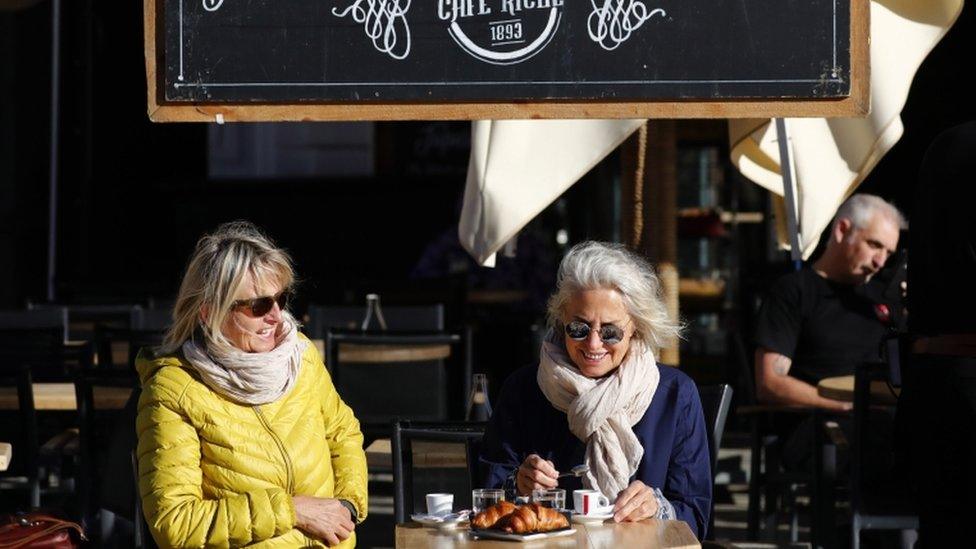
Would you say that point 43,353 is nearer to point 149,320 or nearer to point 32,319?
point 32,319

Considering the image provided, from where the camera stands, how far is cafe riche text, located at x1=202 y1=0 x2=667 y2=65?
3.39 metres

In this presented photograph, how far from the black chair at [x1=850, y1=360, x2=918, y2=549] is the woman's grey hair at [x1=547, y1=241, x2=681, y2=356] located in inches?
54.1

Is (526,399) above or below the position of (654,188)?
below

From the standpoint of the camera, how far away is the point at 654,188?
19.2 feet

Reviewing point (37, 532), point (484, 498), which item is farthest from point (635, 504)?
point (37, 532)

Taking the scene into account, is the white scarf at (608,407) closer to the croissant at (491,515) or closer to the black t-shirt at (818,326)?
the croissant at (491,515)

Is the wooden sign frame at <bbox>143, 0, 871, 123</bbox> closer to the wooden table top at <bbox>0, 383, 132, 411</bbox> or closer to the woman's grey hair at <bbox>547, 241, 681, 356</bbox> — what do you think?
the woman's grey hair at <bbox>547, 241, 681, 356</bbox>

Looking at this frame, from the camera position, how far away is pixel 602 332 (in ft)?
13.3

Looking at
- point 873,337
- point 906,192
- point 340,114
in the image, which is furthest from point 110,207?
point 340,114

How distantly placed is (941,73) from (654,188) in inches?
170

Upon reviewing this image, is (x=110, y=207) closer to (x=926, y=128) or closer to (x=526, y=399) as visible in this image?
(x=926, y=128)

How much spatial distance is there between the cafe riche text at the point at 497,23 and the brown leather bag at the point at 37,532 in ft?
4.31

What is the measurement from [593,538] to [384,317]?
17.3 feet

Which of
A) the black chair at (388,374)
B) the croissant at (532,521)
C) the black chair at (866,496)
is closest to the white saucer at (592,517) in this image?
the croissant at (532,521)
